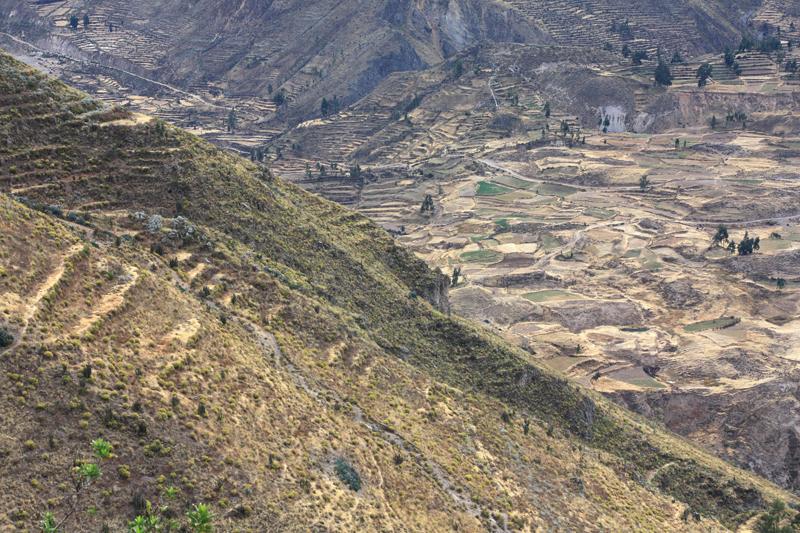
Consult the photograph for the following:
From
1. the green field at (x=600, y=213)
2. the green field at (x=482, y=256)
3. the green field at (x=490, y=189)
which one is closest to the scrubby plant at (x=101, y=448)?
the green field at (x=482, y=256)

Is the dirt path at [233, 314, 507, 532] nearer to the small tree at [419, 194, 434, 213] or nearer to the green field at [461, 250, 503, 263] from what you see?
the green field at [461, 250, 503, 263]

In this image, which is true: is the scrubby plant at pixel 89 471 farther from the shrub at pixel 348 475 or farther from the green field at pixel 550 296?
the green field at pixel 550 296

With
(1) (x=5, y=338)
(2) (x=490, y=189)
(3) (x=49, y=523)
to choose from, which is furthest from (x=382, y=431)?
(2) (x=490, y=189)

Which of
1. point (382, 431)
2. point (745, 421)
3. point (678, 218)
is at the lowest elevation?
point (745, 421)

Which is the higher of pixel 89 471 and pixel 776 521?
pixel 89 471

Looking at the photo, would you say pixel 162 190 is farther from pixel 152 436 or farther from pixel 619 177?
pixel 619 177

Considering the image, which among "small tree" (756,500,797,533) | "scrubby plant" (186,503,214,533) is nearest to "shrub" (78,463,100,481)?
"scrubby plant" (186,503,214,533)

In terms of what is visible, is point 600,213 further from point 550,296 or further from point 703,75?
point 703,75
